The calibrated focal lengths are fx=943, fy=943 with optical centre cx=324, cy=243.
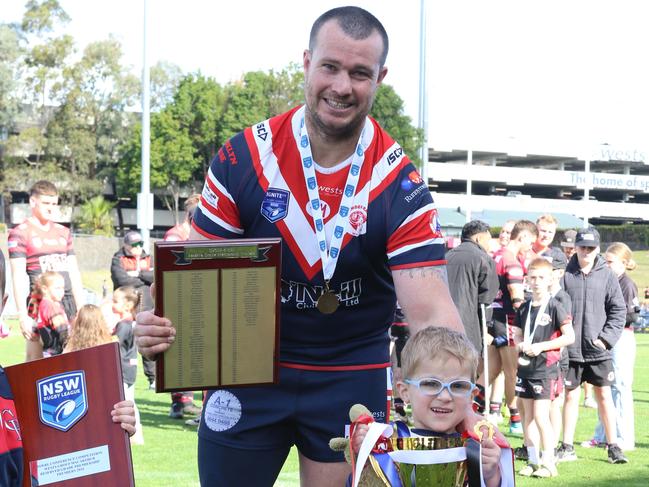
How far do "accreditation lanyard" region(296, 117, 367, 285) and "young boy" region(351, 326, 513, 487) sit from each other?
20.2 inches

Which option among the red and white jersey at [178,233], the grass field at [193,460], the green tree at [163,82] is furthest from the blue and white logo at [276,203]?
the green tree at [163,82]

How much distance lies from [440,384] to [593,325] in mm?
6546

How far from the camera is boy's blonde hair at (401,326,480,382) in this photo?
304 cm

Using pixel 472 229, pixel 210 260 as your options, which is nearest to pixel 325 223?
pixel 210 260

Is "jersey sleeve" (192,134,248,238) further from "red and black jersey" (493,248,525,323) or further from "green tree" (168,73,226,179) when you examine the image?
"green tree" (168,73,226,179)

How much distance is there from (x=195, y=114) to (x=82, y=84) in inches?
313

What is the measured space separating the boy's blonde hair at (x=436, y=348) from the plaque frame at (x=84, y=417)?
3.61 ft

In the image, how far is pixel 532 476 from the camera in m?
8.08

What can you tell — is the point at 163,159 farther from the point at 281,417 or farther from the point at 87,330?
the point at 281,417

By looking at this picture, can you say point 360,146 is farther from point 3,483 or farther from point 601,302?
point 601,302

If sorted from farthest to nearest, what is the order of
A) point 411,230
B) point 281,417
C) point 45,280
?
point 45,280
point 281,417
point 411,230

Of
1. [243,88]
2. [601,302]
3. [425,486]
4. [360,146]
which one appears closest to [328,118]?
[360,146]

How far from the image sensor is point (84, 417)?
135 inches

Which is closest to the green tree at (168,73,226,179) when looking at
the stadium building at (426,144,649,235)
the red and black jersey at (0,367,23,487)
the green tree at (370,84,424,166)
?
the green tree at (370,84,424,166)
